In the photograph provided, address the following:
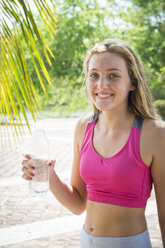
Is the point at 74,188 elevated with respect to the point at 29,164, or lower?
lower

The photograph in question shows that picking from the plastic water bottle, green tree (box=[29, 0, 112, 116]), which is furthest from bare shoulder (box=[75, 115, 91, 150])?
green tree (box=[29, 0, 112, 116])

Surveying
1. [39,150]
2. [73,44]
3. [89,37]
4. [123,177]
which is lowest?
[123,177]

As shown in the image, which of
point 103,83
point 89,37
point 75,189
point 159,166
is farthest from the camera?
point 89,37

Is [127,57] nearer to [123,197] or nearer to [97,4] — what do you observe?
[123,197]

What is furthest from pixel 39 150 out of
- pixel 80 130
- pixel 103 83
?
pixel 103 83

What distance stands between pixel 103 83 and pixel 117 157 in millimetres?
449

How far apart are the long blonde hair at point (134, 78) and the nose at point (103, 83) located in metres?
0.20

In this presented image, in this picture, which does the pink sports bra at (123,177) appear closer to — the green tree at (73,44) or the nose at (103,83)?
the nose at (103,83)

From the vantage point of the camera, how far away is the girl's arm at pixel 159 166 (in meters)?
1.89

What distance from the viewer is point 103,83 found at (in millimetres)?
2029

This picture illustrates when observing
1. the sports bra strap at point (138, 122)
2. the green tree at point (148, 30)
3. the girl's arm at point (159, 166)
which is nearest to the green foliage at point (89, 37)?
the green tree at point (148, 30)

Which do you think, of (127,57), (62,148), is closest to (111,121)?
(127,57)

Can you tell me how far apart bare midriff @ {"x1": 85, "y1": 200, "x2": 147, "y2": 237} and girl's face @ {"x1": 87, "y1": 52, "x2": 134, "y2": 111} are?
603 mm

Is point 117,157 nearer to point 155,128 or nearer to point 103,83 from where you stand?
point 155,128
